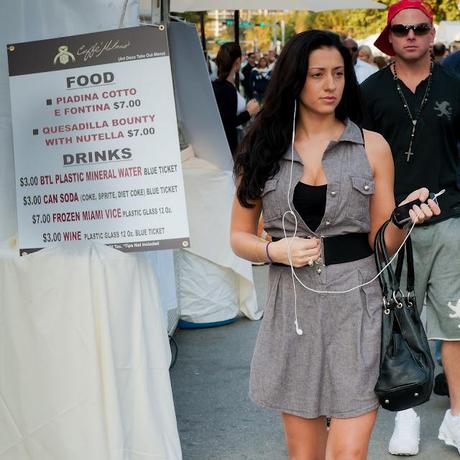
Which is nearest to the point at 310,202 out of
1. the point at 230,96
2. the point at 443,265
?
the point at 443,265

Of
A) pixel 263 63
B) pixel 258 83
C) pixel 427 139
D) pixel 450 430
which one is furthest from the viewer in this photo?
pixel 263 63

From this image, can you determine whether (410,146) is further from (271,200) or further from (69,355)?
(69,355)

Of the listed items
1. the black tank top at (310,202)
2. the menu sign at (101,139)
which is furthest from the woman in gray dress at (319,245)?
the menu sign at (101,139)

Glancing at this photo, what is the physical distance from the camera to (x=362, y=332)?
316 centimetres

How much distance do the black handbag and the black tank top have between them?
21cm

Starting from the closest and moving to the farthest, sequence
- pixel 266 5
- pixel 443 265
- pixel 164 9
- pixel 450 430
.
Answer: pixel 443 265 → pixel 450 430 → pixel 164 9 → pixel 266 5

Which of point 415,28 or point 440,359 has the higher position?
point 415,28

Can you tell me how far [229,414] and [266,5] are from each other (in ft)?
18.4

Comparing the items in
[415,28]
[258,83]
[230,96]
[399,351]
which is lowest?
[399,351]

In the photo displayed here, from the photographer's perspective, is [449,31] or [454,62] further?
[449,31]

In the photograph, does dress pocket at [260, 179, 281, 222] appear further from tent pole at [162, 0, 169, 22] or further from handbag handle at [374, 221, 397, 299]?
tent pole at [162, 0, 169, 22]

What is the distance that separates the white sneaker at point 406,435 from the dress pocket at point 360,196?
1.68m

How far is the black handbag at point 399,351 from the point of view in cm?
306

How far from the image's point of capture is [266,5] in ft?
32.2
